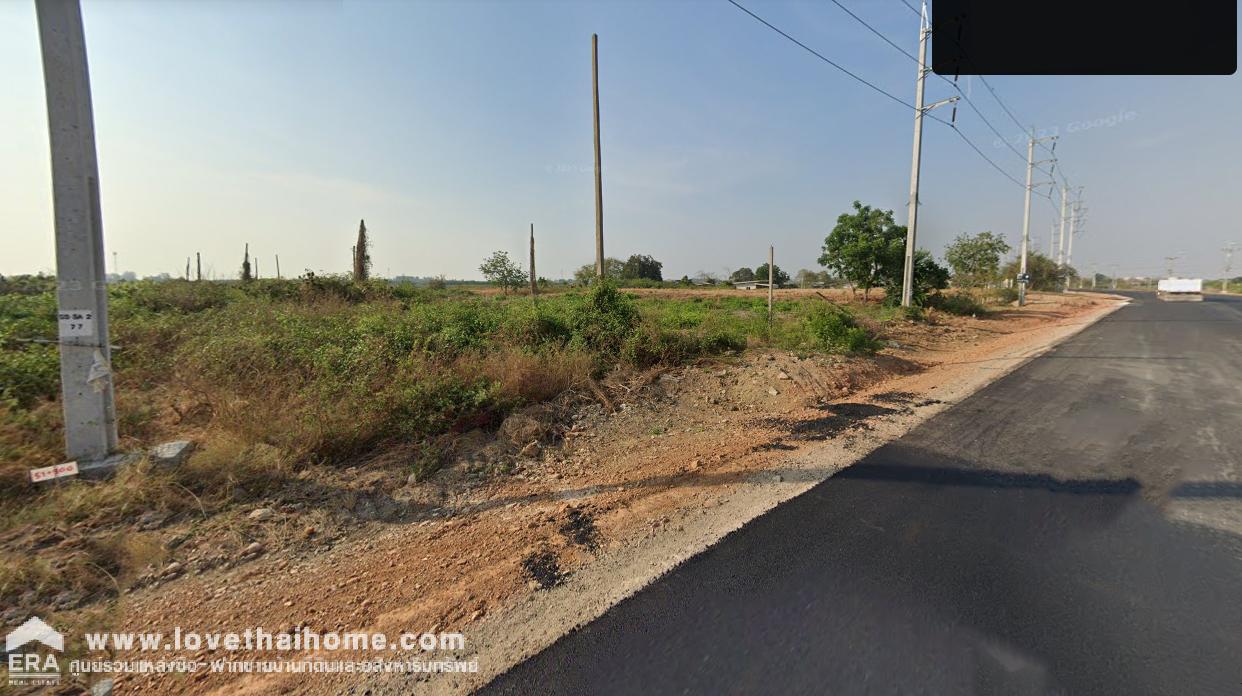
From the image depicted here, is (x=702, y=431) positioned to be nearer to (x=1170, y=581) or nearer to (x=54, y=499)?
(x=1170, y=581)

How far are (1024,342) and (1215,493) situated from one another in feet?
38.4

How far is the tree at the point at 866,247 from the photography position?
19.3 m

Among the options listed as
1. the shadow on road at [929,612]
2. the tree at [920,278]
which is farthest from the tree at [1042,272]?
the shadow on road at [929,612]

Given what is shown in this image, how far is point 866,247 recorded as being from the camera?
63.1 feet

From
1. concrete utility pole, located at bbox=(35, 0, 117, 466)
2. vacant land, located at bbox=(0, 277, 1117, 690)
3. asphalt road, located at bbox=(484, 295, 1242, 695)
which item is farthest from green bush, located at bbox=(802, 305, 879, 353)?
concrete utility pole, located at bbox=(35, 0, 117, 466)

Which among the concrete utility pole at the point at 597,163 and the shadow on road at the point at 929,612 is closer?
the shadow on road at the point at 929,612

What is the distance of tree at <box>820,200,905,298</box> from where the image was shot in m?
19.3

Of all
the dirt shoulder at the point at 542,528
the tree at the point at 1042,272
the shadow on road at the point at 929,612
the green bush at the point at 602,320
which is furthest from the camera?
the tree at the point at 1042,272

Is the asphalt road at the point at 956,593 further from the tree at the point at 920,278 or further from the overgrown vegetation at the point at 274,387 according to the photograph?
the tree at the point at 920,278

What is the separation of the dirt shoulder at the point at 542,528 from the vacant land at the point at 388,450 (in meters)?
0.02

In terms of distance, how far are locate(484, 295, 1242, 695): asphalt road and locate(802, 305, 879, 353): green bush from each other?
4.90 metres

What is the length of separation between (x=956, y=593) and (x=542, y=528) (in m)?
2.49

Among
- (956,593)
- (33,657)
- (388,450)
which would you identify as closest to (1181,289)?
(956,593)

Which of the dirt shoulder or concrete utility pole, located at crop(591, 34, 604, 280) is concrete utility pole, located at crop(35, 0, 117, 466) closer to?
the dirt shoulder
